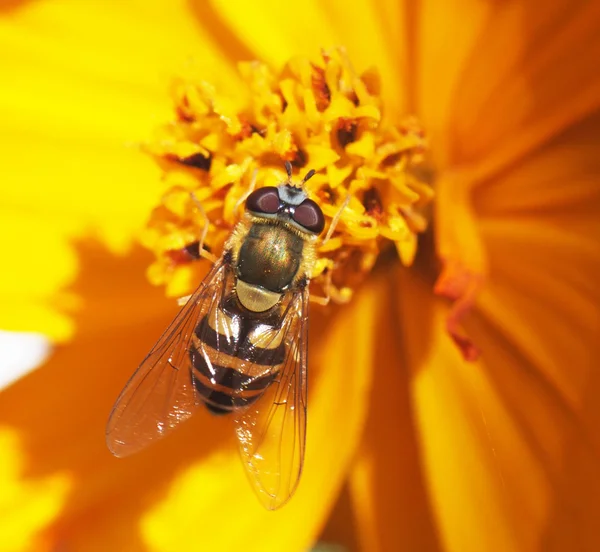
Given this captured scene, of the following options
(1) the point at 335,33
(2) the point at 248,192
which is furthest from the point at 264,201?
(1) the point at 335,33

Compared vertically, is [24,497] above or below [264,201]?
below

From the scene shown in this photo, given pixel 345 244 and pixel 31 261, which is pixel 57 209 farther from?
pixel 345 244

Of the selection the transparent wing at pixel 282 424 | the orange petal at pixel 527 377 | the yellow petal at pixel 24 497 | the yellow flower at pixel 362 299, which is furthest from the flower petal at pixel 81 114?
the orange petal at pixel 527 377

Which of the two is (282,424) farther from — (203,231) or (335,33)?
(335,33)

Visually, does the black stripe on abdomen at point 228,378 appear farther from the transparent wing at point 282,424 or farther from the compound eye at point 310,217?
the compound eye at point 310,217

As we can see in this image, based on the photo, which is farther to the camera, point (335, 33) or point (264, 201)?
point (335, 33)

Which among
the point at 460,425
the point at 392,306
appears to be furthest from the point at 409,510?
the point at 392,306
